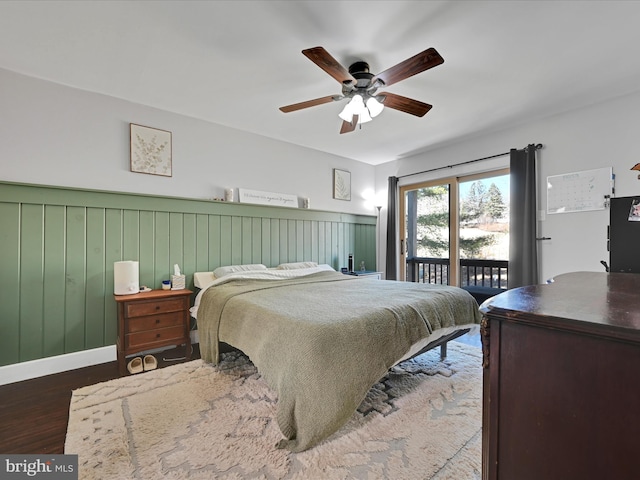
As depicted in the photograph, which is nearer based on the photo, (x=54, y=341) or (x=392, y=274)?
(x=54, y=341)

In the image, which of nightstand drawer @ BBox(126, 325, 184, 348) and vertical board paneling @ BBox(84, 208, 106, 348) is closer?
nightstand drawer @ BBox(126, 325, 184, 348)

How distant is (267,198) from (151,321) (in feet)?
6.48

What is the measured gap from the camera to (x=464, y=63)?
233 cm

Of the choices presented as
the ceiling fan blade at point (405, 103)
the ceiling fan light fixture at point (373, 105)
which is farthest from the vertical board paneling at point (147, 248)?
the ceiling fan blade at point (405, 103)

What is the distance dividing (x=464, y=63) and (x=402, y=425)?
2656 mm

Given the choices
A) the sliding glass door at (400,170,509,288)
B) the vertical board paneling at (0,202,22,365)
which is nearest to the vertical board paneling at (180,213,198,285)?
the vertical board paneling at (0,202,22,365)

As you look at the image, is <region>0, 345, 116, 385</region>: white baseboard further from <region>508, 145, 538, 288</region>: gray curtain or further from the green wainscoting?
<region>508, 145, 538, 288</region>: gray curtain

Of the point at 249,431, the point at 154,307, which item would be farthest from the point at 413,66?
the point at 154,307

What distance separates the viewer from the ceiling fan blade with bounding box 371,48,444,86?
172 cm

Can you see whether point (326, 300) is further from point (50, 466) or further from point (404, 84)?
point (404, 84)

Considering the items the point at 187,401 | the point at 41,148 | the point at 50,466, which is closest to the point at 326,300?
the point at 187,401

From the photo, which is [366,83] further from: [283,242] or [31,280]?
[31,280]

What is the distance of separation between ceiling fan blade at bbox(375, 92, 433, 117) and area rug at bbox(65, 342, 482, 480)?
2.17 metres

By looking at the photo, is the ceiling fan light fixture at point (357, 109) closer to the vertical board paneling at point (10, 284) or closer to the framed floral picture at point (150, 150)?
the framed floral picture at point (150, 150)
